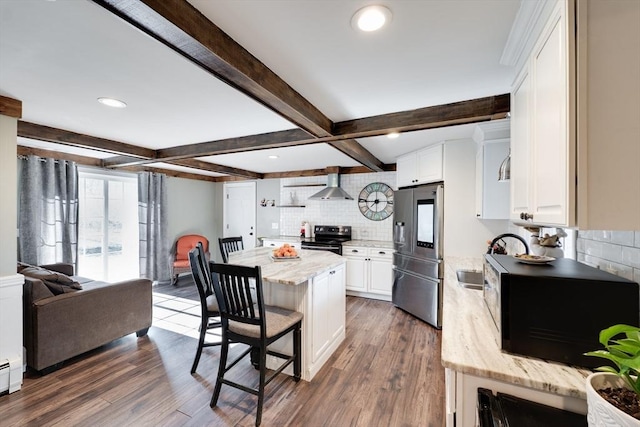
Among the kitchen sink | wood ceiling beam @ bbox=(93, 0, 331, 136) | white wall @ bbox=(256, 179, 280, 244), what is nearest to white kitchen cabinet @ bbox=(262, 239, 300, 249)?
white wall @ bbox=(256, 179, 280, 244)

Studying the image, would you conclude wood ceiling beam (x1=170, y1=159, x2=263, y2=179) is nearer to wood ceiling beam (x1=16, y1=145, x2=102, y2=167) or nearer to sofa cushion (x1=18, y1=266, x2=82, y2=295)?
wood ceiling beam (x1=16, y1=145, x2=102, y2=167)

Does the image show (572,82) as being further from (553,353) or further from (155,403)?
(155,403)

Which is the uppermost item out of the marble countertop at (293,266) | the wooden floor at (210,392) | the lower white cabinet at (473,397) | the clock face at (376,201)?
the clock face at (376,201)

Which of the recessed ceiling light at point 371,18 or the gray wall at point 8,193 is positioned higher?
the recessed ceiling light at point 371,18

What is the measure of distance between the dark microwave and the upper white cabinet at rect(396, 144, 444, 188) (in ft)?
8.08

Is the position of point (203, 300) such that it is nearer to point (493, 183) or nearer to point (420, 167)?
point (493, 183)

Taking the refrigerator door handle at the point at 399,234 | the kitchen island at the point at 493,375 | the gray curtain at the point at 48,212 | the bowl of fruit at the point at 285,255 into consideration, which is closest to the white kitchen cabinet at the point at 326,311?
the bowl of fruit at the point at 285,255

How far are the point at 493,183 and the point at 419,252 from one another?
1229 mm

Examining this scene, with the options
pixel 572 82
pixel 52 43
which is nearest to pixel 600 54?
pixel 572 82

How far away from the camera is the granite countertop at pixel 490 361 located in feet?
3.01

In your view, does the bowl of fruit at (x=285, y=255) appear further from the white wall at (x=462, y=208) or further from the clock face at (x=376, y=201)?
the clock face at (x=376, y=201)

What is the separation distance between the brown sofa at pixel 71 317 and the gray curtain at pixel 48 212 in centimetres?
129

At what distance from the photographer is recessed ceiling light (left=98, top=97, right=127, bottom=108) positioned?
2074 millimetres

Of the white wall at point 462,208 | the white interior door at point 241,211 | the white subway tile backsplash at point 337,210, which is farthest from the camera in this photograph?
the white interior door at point 241,211
